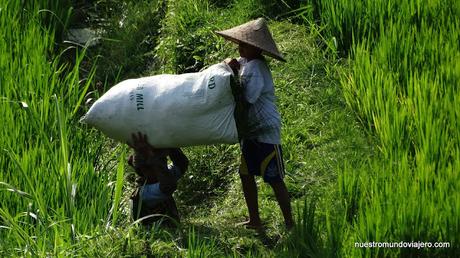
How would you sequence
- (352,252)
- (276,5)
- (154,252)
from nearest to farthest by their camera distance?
(352,252), (154,252), (276,5)

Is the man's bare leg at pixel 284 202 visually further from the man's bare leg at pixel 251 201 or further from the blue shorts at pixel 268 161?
the man's bare leg at pixel 251 201

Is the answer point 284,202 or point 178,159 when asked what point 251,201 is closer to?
point 284,202

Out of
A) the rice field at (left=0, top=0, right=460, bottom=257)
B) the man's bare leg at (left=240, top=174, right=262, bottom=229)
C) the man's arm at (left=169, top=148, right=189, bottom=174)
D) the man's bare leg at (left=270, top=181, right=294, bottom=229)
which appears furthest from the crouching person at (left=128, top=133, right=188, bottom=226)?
the man's bare leg at (left=270, top=181, right=294, bottom=229)

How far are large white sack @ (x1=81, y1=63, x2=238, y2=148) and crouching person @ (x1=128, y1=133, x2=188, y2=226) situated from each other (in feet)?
0.27

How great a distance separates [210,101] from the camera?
4.30m

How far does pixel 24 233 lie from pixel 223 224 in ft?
3.78

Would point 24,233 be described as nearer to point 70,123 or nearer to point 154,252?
point 154,252

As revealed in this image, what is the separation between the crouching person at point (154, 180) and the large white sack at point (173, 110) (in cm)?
8

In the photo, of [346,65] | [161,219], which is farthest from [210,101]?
[346,65]

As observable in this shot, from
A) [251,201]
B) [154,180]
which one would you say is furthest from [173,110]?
[251,201]

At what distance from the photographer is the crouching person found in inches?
174

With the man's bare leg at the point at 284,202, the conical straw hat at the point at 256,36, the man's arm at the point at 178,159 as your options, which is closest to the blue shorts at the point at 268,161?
the man's bare leg at the point at 284,202

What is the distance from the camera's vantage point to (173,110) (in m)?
4.30

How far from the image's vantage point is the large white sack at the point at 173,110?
4309mm
